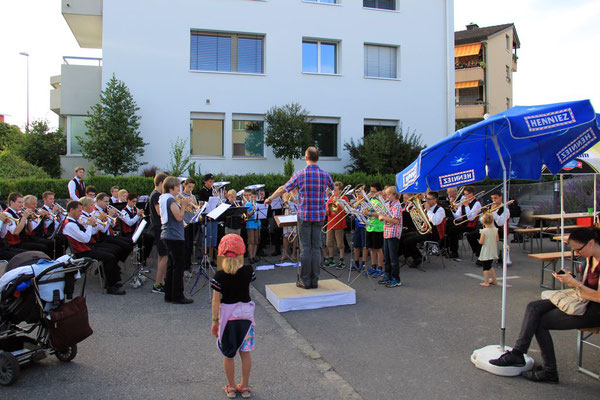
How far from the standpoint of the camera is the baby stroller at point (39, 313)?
4527 mm

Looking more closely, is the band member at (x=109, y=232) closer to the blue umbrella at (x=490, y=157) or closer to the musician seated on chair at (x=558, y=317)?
the blue umbrella at (x=490, y=157)

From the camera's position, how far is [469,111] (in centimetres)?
3834

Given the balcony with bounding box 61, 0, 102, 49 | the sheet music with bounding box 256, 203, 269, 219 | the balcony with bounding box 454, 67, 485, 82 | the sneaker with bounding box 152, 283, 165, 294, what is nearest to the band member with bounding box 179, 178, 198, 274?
the sneaker with bounding box 152, 283, 165, 294

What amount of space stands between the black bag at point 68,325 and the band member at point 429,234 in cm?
736

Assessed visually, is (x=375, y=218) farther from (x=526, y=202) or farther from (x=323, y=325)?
(x=526, y=202)

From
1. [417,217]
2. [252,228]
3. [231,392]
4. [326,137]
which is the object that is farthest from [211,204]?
[326,137]

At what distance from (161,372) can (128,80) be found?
16052 mm

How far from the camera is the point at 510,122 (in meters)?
4.53

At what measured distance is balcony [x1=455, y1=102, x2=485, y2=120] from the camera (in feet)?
125

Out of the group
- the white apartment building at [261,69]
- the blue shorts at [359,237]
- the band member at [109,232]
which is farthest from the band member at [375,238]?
the white apartment building at [261,69]

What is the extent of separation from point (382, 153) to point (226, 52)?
26.2 ft

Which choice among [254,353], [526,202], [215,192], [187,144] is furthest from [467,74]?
[254,353]

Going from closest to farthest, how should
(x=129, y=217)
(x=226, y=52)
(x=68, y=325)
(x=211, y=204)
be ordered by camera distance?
(x=68, y=325)
(x=211, y=204)
(x=129, y=217)
(x=226, y=52)

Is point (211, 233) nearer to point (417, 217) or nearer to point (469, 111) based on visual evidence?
point (417, 217)
